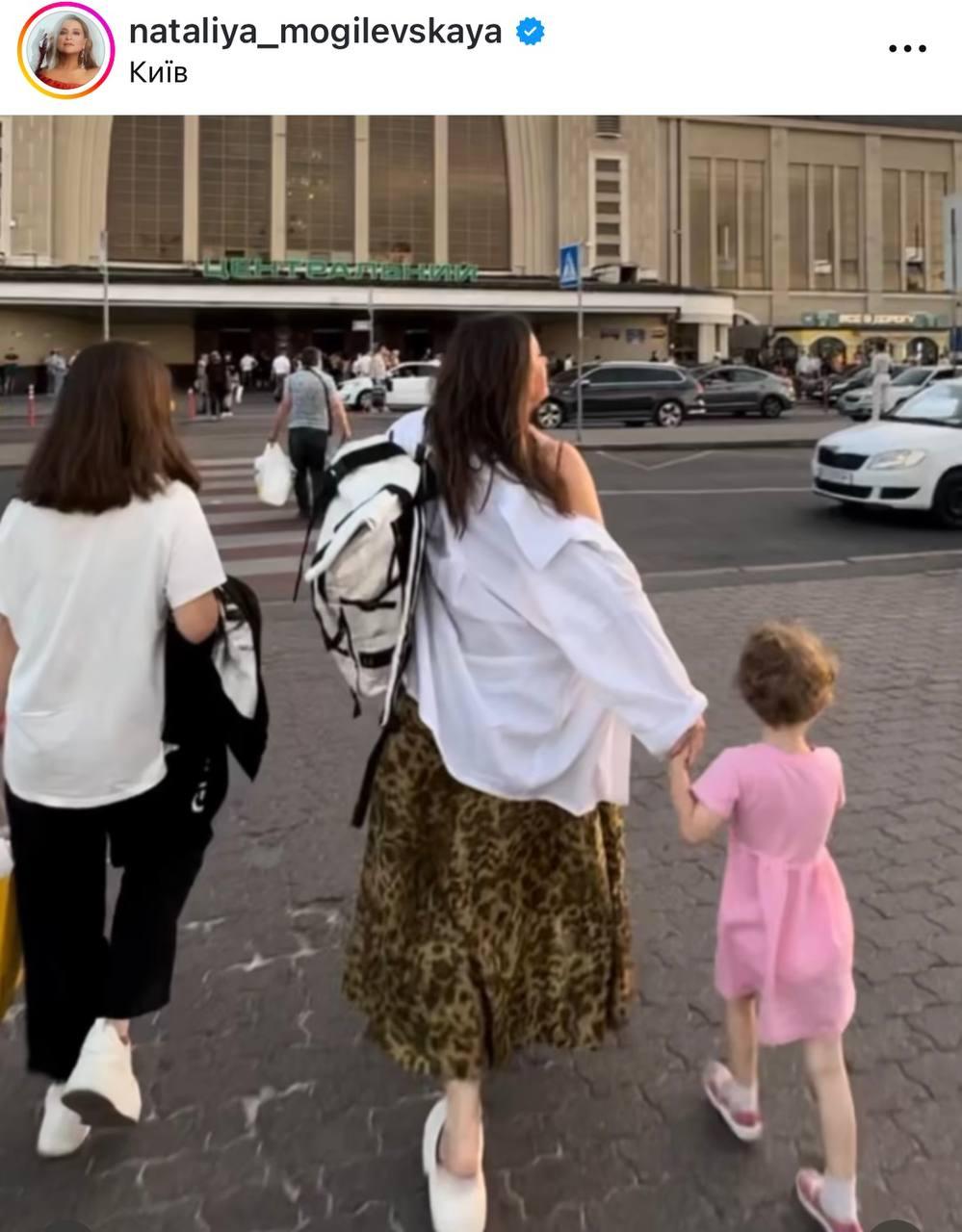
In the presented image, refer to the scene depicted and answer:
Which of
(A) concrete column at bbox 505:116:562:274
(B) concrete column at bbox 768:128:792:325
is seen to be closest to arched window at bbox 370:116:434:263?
(A) concrete column at bbox 505:116:562:274

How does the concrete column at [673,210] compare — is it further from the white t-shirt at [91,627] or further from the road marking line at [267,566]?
the white t-shirt at [91,627]

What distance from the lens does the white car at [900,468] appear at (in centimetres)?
1244

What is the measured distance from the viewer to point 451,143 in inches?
2308

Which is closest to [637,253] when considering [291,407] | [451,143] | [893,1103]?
[451,143]

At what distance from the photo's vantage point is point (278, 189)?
5697cm

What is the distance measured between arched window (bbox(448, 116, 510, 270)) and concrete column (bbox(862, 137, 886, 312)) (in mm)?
20543

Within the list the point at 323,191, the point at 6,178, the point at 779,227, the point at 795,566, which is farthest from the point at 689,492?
the point at 779,227

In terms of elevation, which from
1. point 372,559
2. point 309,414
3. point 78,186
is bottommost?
point 372,559

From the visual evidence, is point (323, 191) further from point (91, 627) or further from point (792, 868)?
point (792, 868)

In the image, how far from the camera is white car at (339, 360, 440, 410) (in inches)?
1321

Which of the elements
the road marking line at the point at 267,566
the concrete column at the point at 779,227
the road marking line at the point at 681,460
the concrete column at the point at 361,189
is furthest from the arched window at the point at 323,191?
the road marking line at the point at 267,566

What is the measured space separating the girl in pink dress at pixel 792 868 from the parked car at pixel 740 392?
3206 cm
